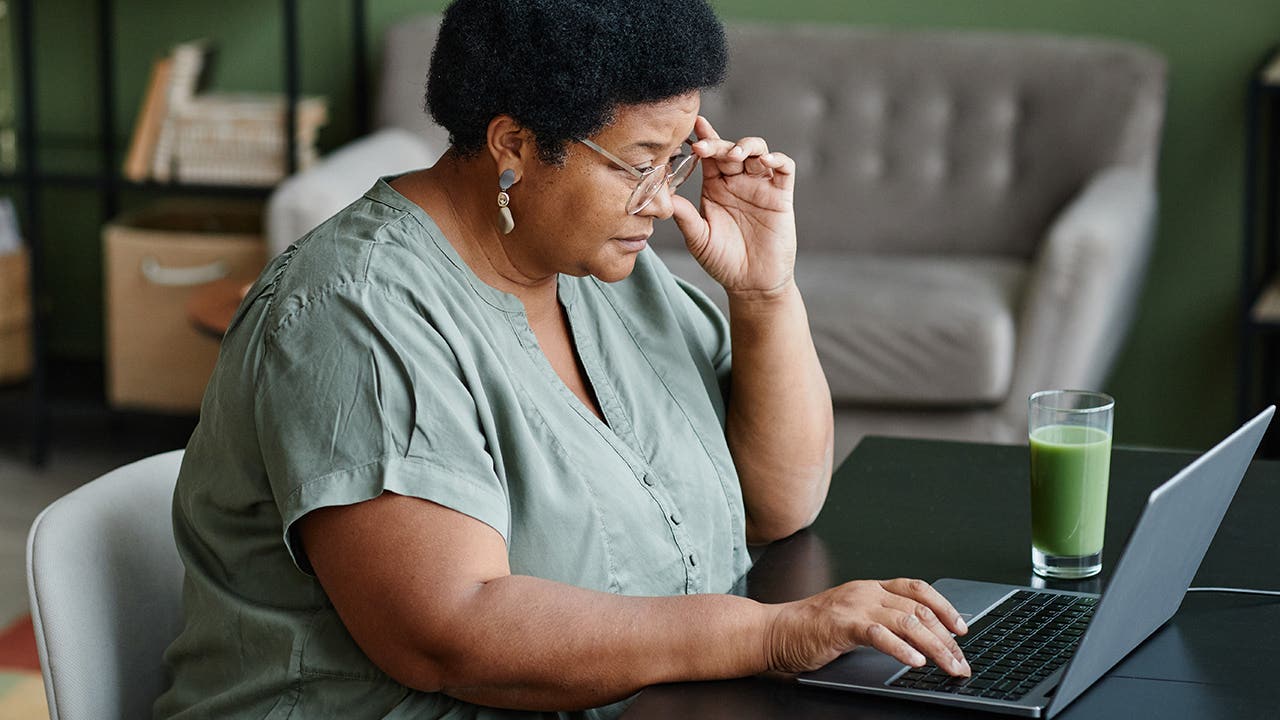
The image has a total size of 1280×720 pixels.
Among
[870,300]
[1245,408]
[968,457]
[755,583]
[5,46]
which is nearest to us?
[755,583]

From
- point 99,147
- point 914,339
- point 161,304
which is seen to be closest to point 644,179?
point 914,339

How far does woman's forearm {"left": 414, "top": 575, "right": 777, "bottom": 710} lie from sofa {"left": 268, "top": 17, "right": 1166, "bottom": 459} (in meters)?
2.09

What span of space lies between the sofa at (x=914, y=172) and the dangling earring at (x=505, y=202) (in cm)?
188

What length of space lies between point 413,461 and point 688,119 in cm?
38

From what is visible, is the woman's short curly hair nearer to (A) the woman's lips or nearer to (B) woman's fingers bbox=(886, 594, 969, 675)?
(A) the woman's lips

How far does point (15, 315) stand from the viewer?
3.86 meters

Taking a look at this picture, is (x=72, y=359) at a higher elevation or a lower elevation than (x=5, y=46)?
lower

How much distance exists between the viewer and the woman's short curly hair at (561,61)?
1.17m

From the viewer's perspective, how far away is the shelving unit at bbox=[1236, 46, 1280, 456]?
3293 mm

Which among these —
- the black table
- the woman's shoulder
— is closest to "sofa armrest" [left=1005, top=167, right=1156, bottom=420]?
the black table

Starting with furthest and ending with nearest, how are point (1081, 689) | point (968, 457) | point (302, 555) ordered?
→ point (968, 457)
point (302, 555)
point (1081, 689)

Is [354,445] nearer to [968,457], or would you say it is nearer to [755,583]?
[755,583]

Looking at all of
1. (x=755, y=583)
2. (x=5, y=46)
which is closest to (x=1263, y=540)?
(x=755, y=583)

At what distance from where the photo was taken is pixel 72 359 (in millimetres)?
4234
